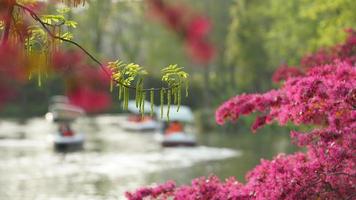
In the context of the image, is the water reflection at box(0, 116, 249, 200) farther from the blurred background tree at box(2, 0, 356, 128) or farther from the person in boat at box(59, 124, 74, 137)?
the blurred background tree at box(2, 0, 356, 128)

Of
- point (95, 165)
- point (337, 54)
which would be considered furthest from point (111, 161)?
point (337, 54)

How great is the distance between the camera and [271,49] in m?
45.1

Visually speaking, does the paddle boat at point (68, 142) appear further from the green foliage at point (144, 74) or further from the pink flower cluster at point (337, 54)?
the green foliage at point (144, 74)

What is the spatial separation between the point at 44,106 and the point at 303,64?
149 feet

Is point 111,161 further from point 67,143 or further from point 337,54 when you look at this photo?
point 337,54

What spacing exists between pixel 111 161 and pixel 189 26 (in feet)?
80.7

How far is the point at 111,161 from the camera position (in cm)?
2655

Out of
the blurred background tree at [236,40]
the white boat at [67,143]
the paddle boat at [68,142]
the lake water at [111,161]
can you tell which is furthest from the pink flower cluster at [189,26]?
the white boat at [67,143]

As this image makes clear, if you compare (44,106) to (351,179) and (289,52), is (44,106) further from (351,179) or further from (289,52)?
(351,179)

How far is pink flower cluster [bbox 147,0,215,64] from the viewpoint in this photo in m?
2.22

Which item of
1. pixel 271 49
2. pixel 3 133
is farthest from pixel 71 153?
pixel 271 49

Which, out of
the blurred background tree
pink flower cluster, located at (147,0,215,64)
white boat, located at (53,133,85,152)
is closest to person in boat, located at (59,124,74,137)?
white boat, located at (53,133,85,152)

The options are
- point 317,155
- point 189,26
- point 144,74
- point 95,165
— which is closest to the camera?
point 189,26

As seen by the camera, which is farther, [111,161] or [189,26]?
[111,161]
